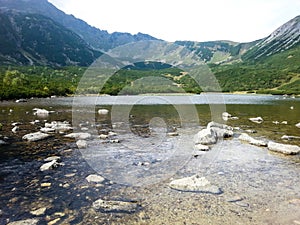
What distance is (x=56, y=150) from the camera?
18.6 m

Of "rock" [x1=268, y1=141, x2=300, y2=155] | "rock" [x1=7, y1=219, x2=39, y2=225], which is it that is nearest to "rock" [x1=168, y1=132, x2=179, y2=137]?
"rock" [x1=268, y1=141, x2=300, y2=155]

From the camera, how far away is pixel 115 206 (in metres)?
10.1

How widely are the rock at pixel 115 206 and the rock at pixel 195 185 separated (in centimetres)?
258

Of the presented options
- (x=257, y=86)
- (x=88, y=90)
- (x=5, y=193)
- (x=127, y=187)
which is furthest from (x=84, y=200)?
(x=257, y=86)

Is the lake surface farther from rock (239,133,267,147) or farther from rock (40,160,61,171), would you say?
rock (239,133,267,147)

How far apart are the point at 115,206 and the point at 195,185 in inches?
151

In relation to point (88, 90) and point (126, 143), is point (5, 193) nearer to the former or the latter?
point (126, 143)

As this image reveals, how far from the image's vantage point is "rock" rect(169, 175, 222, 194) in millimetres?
11789

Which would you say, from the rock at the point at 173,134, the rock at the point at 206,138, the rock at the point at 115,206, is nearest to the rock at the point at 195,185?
the rock at the point at 115,206

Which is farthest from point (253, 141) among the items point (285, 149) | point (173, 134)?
point (173, 134)

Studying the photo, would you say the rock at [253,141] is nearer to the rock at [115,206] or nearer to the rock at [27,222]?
the rock at [115,206]

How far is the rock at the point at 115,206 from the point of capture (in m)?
9.82

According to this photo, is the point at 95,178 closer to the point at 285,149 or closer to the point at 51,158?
the point at 51,158

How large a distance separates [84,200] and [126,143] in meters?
11.2
